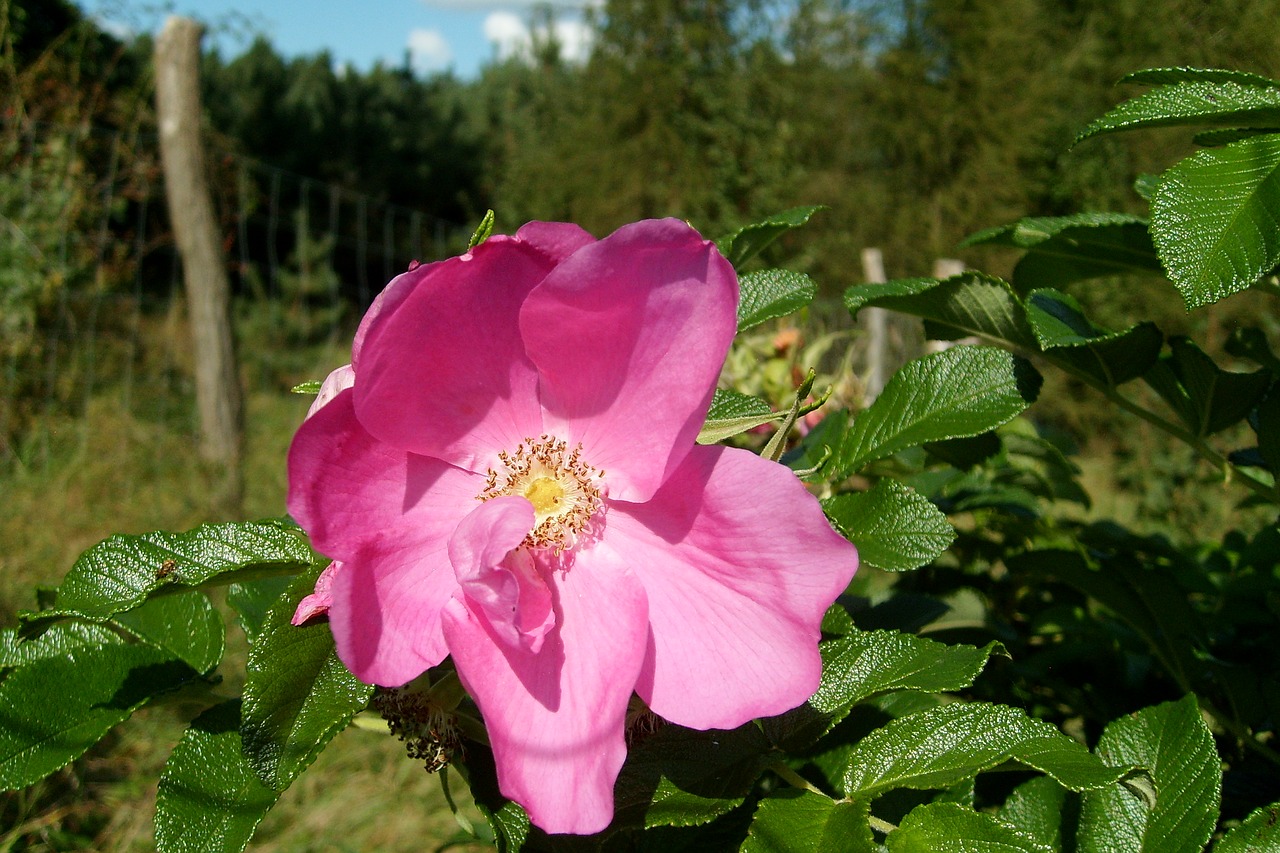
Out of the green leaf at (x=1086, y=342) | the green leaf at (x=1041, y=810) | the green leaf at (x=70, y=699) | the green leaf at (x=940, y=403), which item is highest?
the green leaf at (x=1086, y=342)

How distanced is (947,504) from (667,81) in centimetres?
969

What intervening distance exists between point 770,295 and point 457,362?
33cm

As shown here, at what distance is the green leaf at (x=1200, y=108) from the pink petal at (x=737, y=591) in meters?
0.36

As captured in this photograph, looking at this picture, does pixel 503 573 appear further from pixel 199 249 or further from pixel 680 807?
pixel 199 249

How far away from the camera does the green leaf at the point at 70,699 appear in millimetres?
675

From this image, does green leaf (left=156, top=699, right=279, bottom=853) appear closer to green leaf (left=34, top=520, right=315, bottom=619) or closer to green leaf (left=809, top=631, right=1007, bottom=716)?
green leaf (left=34, top=520, right=315, bottom=619)

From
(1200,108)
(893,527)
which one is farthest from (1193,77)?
(893,527)

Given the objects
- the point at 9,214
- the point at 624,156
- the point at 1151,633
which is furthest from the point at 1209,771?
the point at 624,156

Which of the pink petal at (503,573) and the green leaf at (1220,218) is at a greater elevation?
the green leaf at (1220,218)

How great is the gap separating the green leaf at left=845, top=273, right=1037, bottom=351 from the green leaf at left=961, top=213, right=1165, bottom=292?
0.05m

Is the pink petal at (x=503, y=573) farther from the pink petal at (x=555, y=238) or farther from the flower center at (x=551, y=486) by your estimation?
the pink petal at (x=555, y=238)

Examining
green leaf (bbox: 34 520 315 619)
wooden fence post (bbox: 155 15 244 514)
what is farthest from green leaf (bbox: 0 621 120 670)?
wooden fence post (bbox: 155 15 244 514)

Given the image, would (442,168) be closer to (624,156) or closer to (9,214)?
(624,156)

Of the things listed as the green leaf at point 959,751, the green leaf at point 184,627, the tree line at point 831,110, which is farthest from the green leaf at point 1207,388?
the tree line at point 831,110
